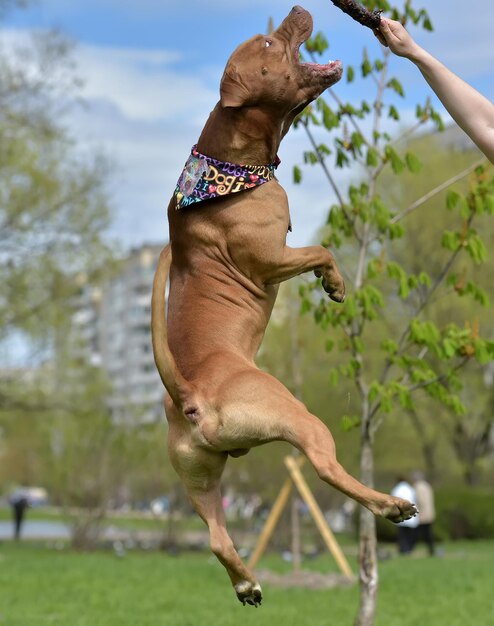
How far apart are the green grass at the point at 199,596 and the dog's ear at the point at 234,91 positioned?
27.3 feet

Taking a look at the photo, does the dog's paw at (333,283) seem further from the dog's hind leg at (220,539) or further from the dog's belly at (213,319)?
the dog's hind leg at (220,539)

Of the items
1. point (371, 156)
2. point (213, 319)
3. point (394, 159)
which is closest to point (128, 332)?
point (371, 156)

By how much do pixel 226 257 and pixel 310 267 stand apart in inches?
13.0

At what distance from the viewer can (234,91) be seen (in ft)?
12.6

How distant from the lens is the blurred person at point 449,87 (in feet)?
13.3

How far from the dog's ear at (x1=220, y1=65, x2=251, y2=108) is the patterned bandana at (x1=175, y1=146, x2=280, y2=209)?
0.74 ft

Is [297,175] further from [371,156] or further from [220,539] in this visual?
[220,539]

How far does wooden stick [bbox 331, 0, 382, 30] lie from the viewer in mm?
3963

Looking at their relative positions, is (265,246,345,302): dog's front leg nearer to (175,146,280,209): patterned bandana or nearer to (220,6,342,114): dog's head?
(175,146,280,209): patterned bandana

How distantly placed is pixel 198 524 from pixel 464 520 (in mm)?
8042

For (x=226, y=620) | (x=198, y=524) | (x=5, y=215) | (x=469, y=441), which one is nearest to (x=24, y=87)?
(x=5, y=215)

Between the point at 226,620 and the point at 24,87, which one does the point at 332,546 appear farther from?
the point at 24,87

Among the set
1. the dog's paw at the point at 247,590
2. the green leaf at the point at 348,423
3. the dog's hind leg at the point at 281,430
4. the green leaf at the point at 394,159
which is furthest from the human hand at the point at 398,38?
the green leaf at the point at 348,423

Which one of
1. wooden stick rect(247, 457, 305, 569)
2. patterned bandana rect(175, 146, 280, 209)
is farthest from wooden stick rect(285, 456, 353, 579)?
patterned bandana rect(175, 146, 280, 209)
